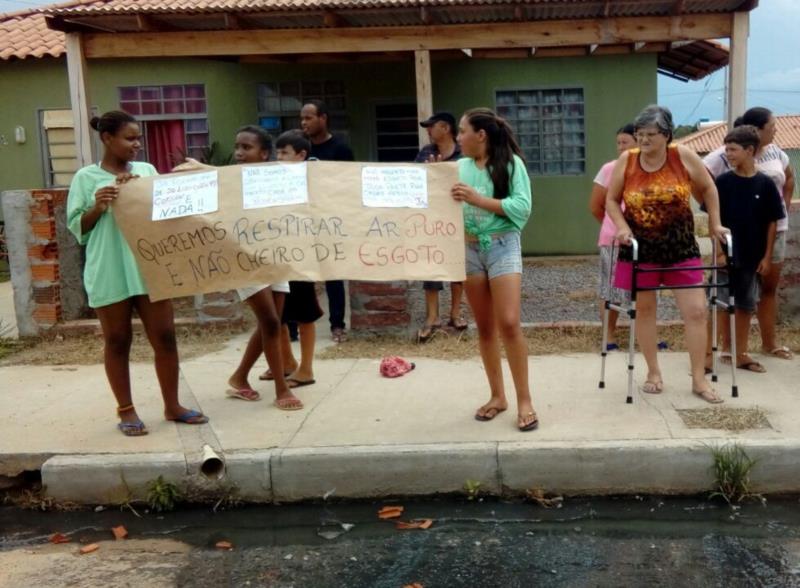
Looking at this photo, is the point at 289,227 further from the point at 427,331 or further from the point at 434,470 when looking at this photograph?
the point at 427,331

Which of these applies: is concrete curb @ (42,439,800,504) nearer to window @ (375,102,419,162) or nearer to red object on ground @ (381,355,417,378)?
red object on ground @ (381,355,417,378)

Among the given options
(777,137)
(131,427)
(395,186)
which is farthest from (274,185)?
(777,137)

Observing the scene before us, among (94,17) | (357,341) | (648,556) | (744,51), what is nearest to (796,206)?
(744,51)

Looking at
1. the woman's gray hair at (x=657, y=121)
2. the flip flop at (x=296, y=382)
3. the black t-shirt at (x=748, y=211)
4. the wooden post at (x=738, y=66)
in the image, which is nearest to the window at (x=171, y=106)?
the wooden post at (x=738, y=66)

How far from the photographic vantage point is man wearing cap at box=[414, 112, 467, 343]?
6.98m

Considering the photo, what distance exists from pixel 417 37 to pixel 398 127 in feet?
13.0

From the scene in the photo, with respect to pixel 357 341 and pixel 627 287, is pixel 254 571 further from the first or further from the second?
pixel 357 341

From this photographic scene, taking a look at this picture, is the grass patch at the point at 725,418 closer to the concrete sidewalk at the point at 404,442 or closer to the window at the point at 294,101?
the concrete sidewalk at the point at 404,442

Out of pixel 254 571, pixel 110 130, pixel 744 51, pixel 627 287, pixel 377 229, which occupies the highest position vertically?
pixel 744 51

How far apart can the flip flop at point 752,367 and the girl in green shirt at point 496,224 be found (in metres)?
1.90

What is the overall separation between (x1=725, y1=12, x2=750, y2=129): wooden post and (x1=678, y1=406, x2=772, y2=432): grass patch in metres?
4.51

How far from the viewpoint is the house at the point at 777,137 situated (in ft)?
91.0

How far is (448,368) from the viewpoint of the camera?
638 cm

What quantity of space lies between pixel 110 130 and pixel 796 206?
5.35 m
